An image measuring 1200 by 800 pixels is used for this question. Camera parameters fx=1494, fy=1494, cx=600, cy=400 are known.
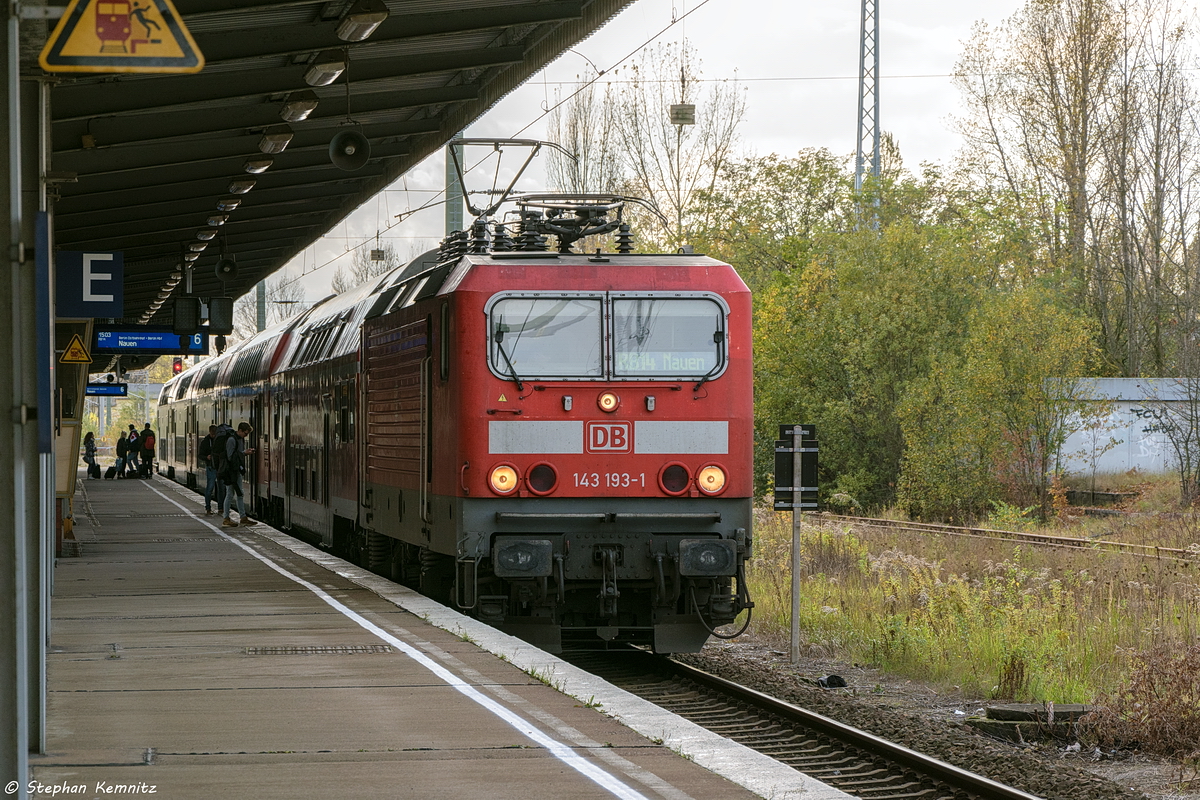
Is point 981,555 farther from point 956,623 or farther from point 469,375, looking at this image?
point 469,375

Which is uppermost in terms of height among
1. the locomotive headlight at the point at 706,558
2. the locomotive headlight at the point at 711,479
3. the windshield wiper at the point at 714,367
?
the windshield wiper at the point at 714,367

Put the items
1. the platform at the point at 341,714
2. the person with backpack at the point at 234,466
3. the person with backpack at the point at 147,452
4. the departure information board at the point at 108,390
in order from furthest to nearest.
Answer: the person with backpack at the point at 147,452, the departure information board at the point at 108,390, the person with backpack at the point at 234,466, the platform at the point at 341,714

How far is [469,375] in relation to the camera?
1129 centimetres

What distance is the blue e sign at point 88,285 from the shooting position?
42.9 ft

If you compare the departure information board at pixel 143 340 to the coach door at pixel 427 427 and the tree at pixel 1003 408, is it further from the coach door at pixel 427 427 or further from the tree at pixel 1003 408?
the coach door at pixel 427 427

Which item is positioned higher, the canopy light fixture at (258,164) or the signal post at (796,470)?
the canopy light fixture at (258,164)

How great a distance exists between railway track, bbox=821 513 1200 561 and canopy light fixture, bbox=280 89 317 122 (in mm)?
10348

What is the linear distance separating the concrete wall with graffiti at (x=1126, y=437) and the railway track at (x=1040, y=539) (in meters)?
6.08

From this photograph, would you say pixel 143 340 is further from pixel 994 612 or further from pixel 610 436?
pixel 994 612

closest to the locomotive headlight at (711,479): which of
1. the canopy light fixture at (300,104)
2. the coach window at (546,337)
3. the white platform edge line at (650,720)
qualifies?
the coach window at (546,337)

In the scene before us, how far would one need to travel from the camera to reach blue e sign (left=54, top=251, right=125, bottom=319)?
13078 millimetres

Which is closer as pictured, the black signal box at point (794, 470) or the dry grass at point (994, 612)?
the dry grass at point (994, 612)

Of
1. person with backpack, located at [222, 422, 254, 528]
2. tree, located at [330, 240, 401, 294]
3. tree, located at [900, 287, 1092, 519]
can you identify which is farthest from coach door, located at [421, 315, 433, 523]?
tree, located at [330, 240, 401, 294]

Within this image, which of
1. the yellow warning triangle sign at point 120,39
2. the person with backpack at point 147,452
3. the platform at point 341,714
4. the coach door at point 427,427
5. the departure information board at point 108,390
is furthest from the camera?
the person with backpack at point 147,452
